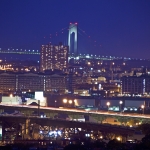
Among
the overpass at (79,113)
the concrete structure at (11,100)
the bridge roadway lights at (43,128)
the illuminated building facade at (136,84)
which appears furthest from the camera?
the illuminated building facade at (136,84)

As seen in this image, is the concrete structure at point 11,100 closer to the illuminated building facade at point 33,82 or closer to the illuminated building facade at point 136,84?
the illuminated building facade at point 136,84

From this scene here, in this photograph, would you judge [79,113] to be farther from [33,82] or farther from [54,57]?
[54,57]

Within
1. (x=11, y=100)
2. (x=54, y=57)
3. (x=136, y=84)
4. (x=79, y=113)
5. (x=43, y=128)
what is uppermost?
(x=54, y=57)

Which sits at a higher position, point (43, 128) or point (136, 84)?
point (136, 84)

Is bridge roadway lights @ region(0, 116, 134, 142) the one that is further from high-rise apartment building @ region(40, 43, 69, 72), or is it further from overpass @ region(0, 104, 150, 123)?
high-rise apartment building @ region(40, 43, 69, 72)

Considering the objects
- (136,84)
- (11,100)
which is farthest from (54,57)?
(11,100)

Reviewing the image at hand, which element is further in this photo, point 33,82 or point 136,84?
point 33,82

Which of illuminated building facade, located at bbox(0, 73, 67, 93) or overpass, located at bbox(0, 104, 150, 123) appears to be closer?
overpass, located at bbox(0, 104, 150, 123)

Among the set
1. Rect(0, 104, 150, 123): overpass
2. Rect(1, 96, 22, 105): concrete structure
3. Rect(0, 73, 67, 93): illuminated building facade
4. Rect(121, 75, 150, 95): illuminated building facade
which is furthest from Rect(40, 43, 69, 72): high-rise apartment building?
Rect(0, 104, 150, 123): overpass

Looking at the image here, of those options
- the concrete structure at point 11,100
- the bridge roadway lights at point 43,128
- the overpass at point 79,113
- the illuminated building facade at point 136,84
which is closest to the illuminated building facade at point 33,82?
the illuminated building facade at point 136,84
